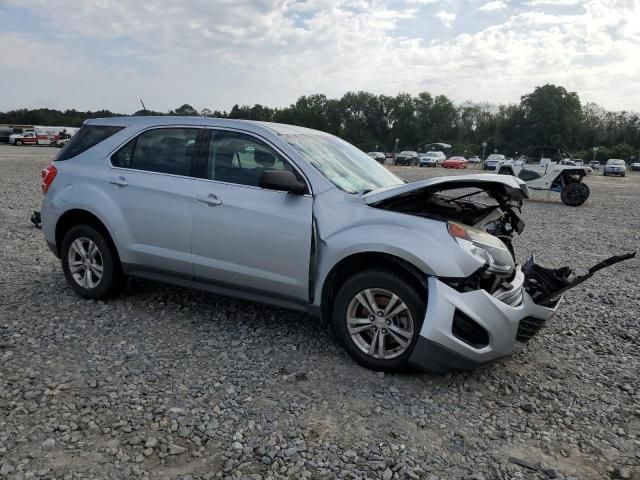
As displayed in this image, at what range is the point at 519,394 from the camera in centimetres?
355

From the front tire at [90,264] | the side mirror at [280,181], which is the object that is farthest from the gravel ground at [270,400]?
the side mirror at [280,181]

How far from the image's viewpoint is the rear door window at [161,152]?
4520 millimetres

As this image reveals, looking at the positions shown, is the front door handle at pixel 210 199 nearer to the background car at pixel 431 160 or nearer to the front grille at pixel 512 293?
the front grille at pixel 512 293

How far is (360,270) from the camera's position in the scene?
12.6 ft

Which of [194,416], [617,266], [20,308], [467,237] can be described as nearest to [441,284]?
[467,237]

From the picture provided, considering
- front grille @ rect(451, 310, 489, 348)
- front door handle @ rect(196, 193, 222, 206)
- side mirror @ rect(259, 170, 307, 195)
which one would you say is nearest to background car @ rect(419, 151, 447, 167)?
front door handle @ rect(196, 193, 222, 206)

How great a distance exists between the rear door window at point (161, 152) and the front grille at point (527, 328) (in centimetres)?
289

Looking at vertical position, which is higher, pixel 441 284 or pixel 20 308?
pixel 441 284

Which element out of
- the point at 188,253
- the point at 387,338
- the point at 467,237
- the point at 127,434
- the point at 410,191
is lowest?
the point at 127,434

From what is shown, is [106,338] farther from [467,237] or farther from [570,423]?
[570,423]

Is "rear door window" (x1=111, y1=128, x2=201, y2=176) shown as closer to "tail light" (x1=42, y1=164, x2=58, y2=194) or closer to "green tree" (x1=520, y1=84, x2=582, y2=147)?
"tail light" (x1=42, y1=164, x2=58, y2=194)

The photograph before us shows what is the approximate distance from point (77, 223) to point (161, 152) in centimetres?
116

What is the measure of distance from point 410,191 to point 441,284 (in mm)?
738

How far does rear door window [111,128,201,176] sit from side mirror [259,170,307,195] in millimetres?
949
